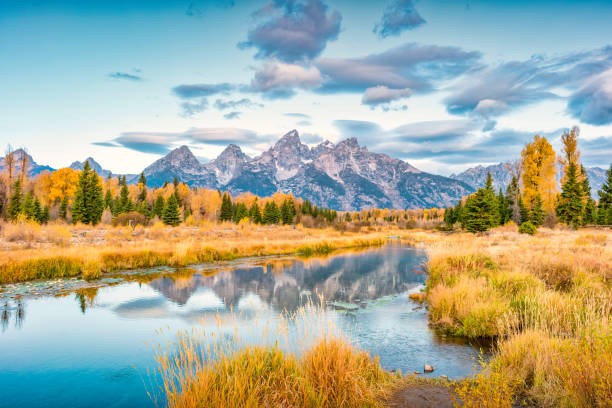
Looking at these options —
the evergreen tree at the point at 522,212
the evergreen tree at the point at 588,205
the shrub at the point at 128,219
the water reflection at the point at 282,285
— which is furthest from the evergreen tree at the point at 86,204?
the evergreen tree at the point at 588,205

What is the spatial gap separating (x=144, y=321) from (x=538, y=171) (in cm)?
4518

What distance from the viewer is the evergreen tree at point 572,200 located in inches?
1534

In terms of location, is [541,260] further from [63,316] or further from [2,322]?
[2,322]

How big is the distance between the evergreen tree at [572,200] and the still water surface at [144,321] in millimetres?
30093

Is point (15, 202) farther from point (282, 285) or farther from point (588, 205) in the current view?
point (588, 205)

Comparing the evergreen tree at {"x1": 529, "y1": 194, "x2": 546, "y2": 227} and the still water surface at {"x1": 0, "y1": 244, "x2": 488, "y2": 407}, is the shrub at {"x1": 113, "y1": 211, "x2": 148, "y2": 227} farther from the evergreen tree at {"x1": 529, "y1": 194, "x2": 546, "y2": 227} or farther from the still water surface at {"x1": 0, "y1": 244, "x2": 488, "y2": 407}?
the evergreen tree at {"x1": 529, "y1": 194, "x2": 546, "y2": 227}

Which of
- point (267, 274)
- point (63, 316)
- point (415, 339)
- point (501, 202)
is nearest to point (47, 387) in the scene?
point (63, 316)

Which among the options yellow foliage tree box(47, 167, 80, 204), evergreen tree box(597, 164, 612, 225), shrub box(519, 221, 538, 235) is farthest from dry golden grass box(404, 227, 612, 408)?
yellow foliage tree box(47, 167, 80, 204)

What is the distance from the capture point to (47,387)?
7051 millimetres

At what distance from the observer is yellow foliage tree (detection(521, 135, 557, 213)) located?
131 ft

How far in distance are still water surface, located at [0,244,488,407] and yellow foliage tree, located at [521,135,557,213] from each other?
2840cm

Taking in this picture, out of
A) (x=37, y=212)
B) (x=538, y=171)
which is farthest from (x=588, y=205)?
(x=37, y=212)

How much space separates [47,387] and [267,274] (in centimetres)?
1440

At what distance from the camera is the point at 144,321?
11516 millimetres
